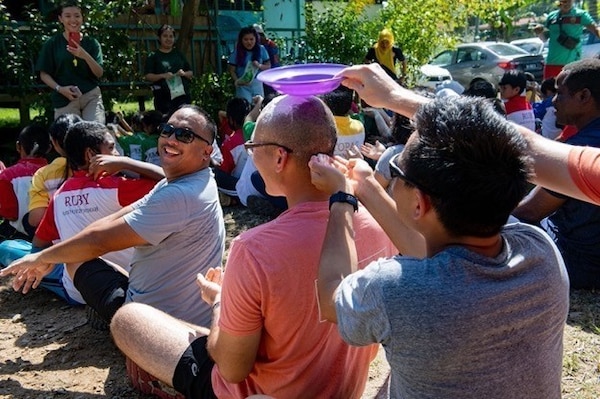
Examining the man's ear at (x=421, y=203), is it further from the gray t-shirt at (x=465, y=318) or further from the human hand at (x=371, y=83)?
the human hand at (x=371, y=83)

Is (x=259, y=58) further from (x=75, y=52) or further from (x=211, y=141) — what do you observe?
(x=211, y=141)

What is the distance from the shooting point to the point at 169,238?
3.34 meters

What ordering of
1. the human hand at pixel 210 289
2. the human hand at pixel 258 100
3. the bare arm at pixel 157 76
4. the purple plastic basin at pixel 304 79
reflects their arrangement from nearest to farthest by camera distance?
the purple plastic basin at pixel 304 79
the human hand at pixel 210 289
the human hand at pixel 258 100
the bare arm at pixel 157 76

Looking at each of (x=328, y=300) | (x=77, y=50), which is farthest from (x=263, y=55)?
(x=328, y=300)

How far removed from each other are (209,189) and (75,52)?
4354 mm

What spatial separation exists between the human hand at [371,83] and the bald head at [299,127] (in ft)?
0.69

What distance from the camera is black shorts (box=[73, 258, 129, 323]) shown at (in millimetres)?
3629

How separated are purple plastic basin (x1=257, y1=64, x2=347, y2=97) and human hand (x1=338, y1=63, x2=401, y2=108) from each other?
57mm

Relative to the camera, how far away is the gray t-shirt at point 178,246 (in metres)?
3.24

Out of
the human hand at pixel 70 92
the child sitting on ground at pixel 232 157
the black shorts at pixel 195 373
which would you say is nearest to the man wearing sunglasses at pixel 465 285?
the black shorts at pixel 195 373

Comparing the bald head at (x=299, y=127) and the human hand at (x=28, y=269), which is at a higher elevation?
the bald head at (x=299, y=127)

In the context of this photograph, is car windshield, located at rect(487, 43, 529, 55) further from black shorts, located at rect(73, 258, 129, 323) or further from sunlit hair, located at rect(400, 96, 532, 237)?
sunlit hair, located at rect(400, 96, 532, 237)

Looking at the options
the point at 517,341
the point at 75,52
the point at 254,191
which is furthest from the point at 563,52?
the point at 517,341

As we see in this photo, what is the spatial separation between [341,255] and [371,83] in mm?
821
